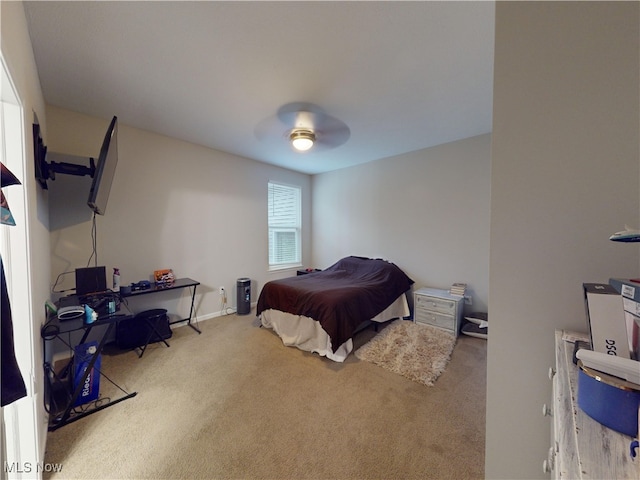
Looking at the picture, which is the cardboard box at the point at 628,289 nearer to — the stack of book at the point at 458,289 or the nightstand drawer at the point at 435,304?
the nightstand drawer at the point at 435,304

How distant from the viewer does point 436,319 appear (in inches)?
129

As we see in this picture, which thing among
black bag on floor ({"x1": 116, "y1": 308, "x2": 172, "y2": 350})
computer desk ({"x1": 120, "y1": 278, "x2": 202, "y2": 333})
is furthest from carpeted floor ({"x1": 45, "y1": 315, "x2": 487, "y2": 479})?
computer desk ({"x1": 120, "y1": 278, "x2": 202, "y2": 333})

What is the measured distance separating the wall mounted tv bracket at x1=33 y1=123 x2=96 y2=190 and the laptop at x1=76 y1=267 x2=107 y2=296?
32.5 inches

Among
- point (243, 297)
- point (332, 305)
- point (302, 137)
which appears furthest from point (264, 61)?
point (243, 297)

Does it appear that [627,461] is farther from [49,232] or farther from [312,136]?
[49,232]

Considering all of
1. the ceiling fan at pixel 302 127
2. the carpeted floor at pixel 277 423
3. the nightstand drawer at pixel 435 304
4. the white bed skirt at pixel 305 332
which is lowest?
the carpeted floor at pixel 277 423

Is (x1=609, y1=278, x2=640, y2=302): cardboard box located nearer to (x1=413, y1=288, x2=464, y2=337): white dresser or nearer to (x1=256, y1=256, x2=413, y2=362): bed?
(x1=256, y1=256, x2=413, y2=362): bed

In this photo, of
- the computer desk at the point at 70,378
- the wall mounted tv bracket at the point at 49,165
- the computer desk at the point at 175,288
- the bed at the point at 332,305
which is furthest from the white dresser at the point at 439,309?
the wall mounted tv bracket at the point at 49,165

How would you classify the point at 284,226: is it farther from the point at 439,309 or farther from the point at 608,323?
the point at 608,323

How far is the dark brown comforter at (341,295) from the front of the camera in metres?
2.56

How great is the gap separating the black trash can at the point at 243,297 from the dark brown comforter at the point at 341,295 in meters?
0.71

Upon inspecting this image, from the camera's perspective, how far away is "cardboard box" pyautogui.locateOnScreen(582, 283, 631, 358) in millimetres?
652


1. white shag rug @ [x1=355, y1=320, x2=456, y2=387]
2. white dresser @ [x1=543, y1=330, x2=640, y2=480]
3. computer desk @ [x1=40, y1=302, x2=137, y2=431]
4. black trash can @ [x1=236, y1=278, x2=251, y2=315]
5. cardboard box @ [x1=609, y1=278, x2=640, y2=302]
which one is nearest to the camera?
white dresser @ [x1=543, y1=330, x2=640, y2=480]

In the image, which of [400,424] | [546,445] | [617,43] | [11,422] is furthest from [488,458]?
[11,422]
